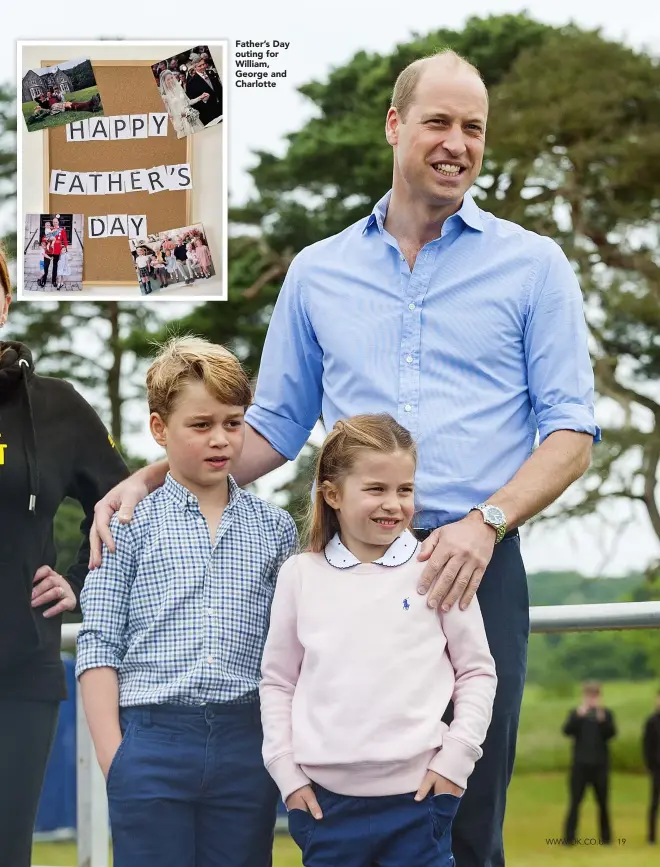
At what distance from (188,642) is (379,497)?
354 mm

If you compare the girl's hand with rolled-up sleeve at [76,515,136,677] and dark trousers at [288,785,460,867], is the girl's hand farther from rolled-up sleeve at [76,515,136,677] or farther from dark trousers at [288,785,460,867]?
dark trousers at [288,785,460,867]

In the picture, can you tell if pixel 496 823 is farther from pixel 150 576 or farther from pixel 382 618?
pixel 150 576

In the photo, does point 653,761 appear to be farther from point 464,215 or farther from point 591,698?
point 464,215

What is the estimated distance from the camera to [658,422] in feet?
35.9

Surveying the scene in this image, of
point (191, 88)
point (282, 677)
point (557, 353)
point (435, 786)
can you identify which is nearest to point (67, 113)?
point (191, 88)

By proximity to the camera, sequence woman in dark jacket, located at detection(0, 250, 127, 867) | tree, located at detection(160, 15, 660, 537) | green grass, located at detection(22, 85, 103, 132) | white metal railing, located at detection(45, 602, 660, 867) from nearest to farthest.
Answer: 1. woman in dark jacket, located at detection(0, 250, 127, 867)
2. white metal railing, located at detection(45, 602, 660, 867)
3. green grass, located at detection(22, 85, 103, 132)
4. tree, located at detection(160, 15, 660, 537)

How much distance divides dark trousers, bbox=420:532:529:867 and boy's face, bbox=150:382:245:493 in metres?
0.42

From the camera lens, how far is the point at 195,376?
6.63 ft

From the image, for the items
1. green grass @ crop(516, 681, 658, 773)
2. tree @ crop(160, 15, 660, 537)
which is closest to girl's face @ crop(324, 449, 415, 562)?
tree @ crop(160, 15, 660, 537)

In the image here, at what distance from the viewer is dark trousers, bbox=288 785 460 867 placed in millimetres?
1809

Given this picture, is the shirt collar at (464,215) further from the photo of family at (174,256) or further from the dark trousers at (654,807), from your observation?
the dark trousers at (654,807)

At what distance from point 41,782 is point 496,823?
0.73 meters

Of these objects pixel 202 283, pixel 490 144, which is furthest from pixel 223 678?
pixel 490 144

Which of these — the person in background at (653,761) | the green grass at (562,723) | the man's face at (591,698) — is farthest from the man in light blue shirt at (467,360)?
the green grass at (562,723)
